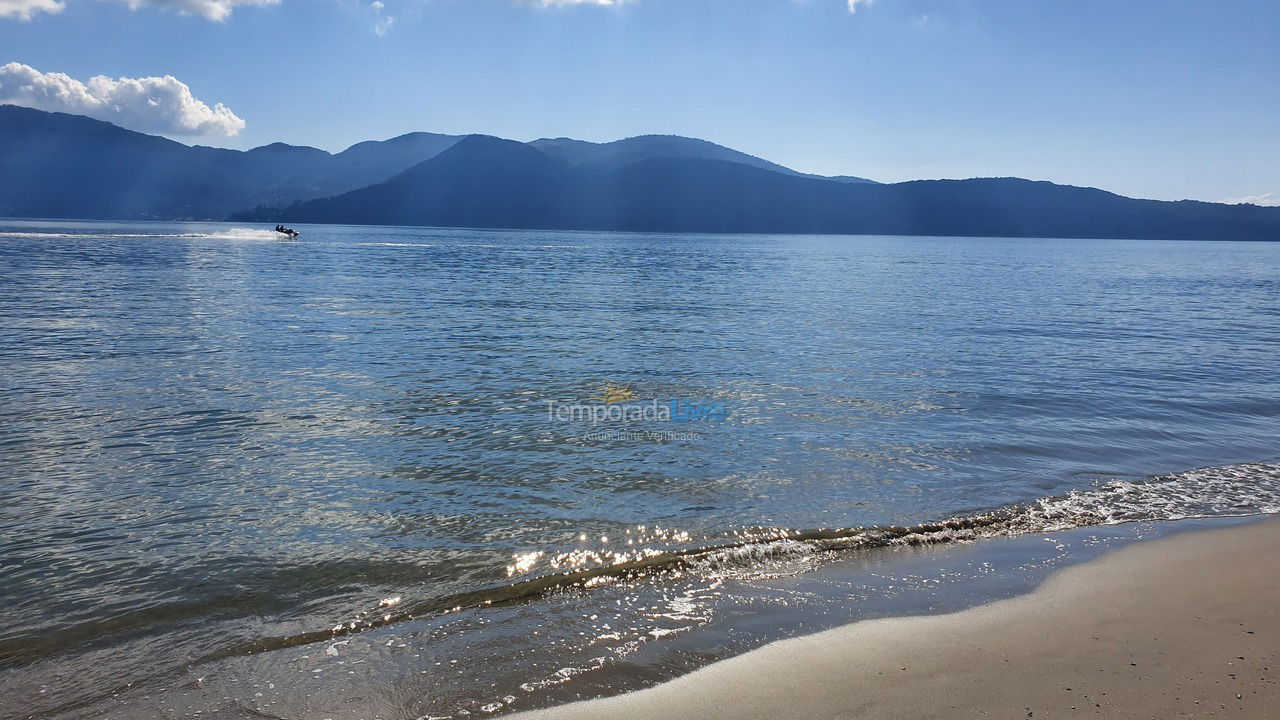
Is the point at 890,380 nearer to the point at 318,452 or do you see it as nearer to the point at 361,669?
the point at 318,452

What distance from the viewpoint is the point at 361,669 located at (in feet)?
19.5

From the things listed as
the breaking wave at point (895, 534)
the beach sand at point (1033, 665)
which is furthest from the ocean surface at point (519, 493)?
the beach sand at point (1033, 665)

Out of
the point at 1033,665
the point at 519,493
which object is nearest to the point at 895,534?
the point at 1033,665

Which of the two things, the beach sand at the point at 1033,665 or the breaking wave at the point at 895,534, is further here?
the breaking wave at the point at 895,534

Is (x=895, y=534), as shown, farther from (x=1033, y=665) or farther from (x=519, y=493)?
(x=519, y=493)

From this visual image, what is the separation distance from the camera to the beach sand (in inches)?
206

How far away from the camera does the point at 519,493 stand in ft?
34.1

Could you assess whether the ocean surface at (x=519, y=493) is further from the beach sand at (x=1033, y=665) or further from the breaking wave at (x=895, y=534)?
the beach sand at (x=1033, y=665)

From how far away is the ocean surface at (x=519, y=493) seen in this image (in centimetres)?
627

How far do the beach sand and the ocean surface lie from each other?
0.42 meters

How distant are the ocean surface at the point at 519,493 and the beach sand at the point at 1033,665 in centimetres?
42

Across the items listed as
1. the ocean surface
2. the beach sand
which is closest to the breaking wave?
the ocean surface

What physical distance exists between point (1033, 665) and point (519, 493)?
21.7ft

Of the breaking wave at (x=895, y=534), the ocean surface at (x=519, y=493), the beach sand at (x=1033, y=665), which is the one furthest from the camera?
the breaking wave at (x=895, y=534)
